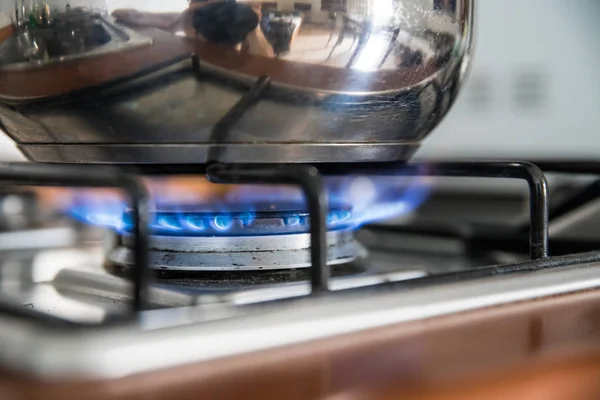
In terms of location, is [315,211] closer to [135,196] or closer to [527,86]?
[135,196]

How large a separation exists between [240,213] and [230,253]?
0.03m

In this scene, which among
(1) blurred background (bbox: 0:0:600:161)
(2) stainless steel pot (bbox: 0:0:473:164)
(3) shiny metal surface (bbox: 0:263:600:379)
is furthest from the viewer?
(1) blurred background (bbox: 0:0:600:161)

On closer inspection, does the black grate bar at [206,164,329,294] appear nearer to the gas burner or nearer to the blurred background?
the gas burner


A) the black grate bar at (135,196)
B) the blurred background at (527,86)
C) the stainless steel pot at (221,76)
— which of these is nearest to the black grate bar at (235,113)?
the stainless steel pot at (221,76)

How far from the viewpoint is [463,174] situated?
502mm

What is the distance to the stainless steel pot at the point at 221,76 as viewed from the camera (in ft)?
1.35

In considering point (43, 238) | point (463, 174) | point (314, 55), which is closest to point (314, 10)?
point (314, 55)

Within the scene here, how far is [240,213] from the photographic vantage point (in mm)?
472

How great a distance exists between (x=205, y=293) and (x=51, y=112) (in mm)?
158

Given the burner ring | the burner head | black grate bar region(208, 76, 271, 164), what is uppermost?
black grate bar region(208, 76, 271, 164)

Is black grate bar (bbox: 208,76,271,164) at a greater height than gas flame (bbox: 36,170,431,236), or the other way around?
black grate bar (bbox: 208,76,271,164)

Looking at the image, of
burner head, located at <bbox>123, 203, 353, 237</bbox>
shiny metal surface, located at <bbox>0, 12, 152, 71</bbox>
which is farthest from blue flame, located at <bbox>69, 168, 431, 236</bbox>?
shiny metal surface, located at <bbox>0, 12, 152, 71</bbox>

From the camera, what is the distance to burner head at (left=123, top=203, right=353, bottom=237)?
0.46m

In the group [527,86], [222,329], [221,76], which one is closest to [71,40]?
[221,76]
